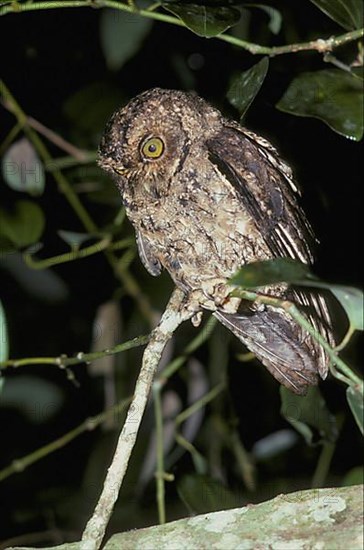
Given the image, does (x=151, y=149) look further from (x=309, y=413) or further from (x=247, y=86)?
(x=309, y=413)

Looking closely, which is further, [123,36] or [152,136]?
[123,36]

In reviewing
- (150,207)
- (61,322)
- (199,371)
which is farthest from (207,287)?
(61,322)

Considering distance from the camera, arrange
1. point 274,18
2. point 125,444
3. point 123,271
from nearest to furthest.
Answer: point 125,444 → point 274,18 → point 123,271

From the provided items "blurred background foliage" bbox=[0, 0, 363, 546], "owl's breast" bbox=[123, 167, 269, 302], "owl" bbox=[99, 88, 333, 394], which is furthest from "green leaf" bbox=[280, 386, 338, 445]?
"owl's breast" bbox=[123, 167, 269, 302]

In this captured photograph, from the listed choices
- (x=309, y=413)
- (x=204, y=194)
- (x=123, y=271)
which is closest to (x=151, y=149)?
(x=204, y=194)

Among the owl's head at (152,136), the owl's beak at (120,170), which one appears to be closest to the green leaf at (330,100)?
the owl's head at (152,136)

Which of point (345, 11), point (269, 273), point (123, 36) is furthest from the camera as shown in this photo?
point (123, 36)

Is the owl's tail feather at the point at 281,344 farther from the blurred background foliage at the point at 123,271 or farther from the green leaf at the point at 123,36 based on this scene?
the green leaf at the point at 123,36

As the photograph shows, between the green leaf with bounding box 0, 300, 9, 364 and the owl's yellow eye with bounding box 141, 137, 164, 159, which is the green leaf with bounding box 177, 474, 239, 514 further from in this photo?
the owl's yellow eye with bounding box 141, 137, 164, 159
